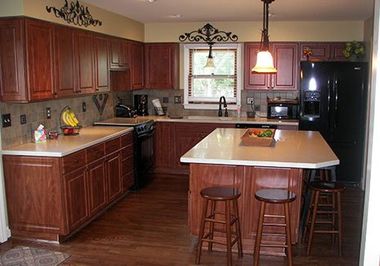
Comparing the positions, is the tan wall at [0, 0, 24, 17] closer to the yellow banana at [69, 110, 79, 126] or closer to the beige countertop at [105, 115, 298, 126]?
the yellow banana at [69, 110, 79, 126]

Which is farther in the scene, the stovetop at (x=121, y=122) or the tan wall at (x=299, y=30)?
the tan wall at (x=299, y=30)

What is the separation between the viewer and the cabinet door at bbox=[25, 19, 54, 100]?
3.81 metres

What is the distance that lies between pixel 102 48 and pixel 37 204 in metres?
2.24

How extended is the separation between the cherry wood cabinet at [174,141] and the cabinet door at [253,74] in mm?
940

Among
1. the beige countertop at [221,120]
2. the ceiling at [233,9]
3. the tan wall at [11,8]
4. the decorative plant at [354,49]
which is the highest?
the ceiling at [233,9]

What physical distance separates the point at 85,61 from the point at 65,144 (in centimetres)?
118

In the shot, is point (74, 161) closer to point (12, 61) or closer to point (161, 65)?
point (12, 61)

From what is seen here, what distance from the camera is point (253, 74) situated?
21.5 feet

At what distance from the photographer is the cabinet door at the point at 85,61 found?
469cm

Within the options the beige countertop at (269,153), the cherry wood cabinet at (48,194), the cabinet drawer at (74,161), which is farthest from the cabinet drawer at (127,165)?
the beige countertop at (269,153)

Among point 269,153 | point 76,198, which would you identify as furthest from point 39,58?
point 269,153

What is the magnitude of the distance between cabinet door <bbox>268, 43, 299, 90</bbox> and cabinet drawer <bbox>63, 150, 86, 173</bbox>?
3.48 m

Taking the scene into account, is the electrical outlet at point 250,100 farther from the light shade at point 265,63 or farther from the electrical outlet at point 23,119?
the electrical outlet at point 23,119

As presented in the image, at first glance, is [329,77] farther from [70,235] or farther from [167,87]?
[70,235]
